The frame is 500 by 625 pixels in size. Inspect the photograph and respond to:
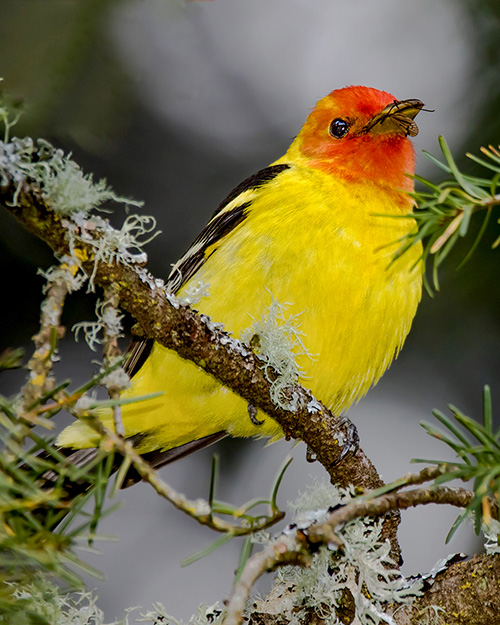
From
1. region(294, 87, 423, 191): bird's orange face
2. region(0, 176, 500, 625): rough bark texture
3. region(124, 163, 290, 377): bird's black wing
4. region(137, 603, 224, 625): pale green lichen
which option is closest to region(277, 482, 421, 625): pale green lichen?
region(0, 176, 500, 625): rough bark texture

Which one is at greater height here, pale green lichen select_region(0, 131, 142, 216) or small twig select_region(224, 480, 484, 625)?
pale green lichen select_region(0, 131, 142, 216)

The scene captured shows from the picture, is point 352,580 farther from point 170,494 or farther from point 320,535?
point 170,494

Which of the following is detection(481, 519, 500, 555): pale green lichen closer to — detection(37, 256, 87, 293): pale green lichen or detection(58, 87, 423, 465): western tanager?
detection(58, 87, 423, 465): western tanager

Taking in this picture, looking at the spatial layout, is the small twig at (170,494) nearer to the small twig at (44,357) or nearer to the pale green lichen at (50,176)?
the small twig at (44,357)

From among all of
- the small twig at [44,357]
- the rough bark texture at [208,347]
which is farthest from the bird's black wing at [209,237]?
the small twig at [44,357]

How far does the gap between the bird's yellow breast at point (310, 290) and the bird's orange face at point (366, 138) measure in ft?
0.35

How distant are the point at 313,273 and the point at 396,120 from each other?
107 centimetres

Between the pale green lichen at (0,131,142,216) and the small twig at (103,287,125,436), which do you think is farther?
the pale green lichen at (0,131,142,216)

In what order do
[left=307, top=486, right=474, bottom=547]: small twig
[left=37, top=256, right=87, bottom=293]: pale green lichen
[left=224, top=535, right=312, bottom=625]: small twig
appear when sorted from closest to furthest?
[left=224, top=535, right=312, bottom=625]: small twig, [left=307, top=486, right=474, bottom=547]: small twig, [left=37, top=256, right=87, bottom=293]: pale green lichen

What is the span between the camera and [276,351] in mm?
2457

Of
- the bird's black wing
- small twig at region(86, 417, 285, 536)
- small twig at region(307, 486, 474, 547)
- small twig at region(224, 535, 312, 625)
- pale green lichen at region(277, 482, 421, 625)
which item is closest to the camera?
small twig at region(224, 535, 312, 625)

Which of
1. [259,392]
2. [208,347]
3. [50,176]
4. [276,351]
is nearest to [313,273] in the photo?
[276,351]

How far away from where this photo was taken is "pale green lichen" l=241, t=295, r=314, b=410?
8.00ft

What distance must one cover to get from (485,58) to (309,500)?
2854 millimetres
